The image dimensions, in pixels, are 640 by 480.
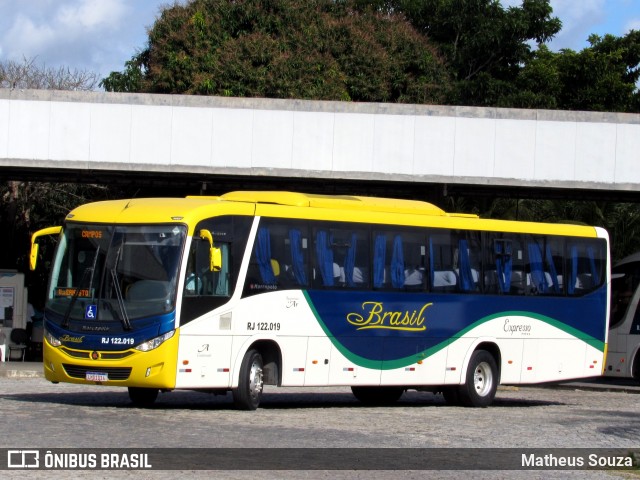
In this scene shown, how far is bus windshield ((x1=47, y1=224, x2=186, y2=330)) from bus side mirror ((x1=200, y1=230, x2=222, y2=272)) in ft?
0.96

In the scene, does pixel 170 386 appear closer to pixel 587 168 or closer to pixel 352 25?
pixel 587 168

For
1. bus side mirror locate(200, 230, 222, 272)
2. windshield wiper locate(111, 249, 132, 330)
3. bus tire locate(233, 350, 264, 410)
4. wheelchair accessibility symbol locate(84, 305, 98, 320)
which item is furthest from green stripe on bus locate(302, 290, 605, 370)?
wheelchair accessibility symbol locate(84, 305, 98, 320)

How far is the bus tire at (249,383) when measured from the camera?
17297mm

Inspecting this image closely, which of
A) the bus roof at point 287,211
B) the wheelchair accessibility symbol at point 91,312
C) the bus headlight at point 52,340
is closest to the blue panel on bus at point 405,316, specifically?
the bus roof at point 287,211

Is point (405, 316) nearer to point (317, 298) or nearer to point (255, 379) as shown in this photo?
point (317, 298)

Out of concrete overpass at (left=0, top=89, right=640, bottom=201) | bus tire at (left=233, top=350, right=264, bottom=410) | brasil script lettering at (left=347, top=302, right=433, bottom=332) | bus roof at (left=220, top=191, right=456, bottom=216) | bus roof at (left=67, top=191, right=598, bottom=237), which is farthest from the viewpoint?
concrete overpass at (left=0, top=89, right=640, bottom=201)

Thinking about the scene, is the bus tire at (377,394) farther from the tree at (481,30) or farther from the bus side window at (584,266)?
the tree at (481,30)

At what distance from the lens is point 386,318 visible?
771 inches

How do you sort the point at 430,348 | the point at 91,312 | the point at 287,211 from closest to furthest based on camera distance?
the point at 91,312 → the point at 287,211 → the point at 430,348

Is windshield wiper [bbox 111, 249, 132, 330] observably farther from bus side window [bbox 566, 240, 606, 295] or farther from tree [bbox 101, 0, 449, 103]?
tree [bbox 101, 0, 449, 103]

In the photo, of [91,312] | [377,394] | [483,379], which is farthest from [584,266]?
[91,312]

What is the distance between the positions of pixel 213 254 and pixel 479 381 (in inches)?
256

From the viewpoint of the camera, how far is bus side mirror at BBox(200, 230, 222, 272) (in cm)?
1648

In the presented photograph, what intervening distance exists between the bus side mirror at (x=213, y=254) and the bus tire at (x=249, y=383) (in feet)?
4.84
